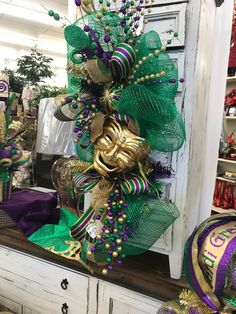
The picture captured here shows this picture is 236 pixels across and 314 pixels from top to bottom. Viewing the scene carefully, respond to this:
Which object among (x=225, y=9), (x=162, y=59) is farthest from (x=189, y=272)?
(x=225, y=9)

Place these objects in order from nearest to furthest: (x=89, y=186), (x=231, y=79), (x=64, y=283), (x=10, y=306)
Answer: (x=89, y=186)
(x=64, y=283)
(x=10, y=306)
(x=231, y=79)

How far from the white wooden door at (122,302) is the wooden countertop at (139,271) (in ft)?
0.07

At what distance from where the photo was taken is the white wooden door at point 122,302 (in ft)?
2.51

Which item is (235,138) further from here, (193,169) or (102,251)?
(102,251)

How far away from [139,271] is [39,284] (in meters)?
0.33

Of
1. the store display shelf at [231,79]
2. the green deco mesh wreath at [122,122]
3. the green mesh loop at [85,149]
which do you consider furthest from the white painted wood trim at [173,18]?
the store display shelf at [231,79]

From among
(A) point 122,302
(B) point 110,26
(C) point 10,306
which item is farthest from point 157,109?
(C) point 10,306

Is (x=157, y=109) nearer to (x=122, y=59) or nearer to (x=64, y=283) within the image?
(x=122, y=59)

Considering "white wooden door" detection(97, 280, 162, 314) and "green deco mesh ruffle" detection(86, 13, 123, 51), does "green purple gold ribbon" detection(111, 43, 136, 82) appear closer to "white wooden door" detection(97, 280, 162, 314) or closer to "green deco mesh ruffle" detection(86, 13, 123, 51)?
"green deco mesh ruffle" detection(86, 13, 123, 51)

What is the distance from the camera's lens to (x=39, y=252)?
3.11ft

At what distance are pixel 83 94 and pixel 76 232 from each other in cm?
36

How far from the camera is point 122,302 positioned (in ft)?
2.63

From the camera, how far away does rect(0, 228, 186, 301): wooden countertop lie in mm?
758

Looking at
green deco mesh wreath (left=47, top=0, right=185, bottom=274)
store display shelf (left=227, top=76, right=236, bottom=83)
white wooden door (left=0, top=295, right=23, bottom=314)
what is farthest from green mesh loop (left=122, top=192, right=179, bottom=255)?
store display shelf (left=227, top=76, right=236, bottom=83)
